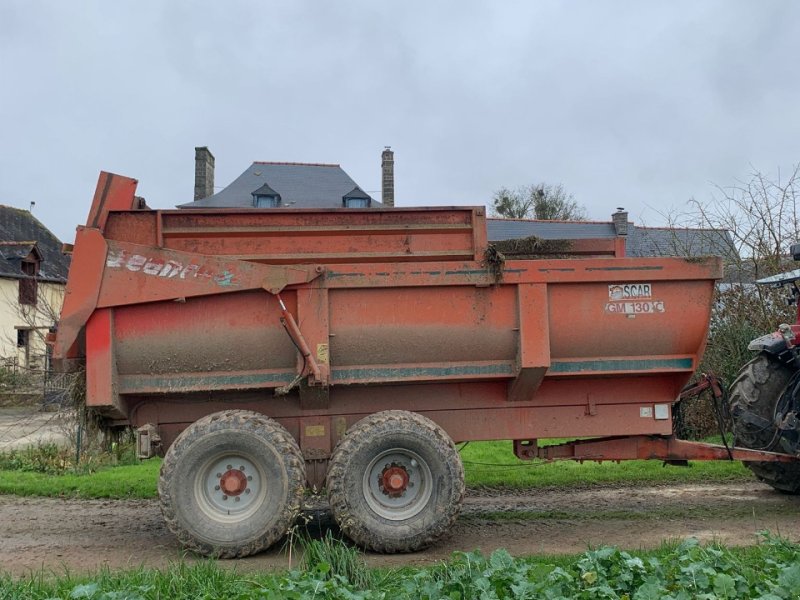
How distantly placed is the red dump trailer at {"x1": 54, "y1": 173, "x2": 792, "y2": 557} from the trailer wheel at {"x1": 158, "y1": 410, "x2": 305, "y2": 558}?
2cm

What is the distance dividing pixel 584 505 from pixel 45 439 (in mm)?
9117

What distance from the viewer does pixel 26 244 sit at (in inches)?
1228

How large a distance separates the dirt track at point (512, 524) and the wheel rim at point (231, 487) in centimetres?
39

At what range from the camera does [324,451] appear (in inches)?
229

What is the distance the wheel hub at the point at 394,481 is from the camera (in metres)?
5.47

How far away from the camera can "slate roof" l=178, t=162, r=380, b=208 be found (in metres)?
31.5

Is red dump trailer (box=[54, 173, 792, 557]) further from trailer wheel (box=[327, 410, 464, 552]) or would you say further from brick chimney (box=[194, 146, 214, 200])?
brick chimney (box=[194, 146, 214, 200])

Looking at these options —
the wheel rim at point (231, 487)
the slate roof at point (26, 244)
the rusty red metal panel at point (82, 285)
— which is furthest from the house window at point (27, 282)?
the wheel rim at point (231, 487)

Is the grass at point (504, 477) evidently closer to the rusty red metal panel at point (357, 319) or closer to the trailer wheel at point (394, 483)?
the rusty red metal panel at point (357, 319)

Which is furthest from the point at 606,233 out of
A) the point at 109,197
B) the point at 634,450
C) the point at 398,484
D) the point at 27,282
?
the point at 27,282

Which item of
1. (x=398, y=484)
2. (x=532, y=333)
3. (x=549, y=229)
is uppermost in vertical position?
(x=549, y=229)

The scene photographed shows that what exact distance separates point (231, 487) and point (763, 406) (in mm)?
5092

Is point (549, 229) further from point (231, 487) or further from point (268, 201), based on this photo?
point (231, 487)

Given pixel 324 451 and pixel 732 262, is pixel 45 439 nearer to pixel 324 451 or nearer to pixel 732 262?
pixel 324 451
